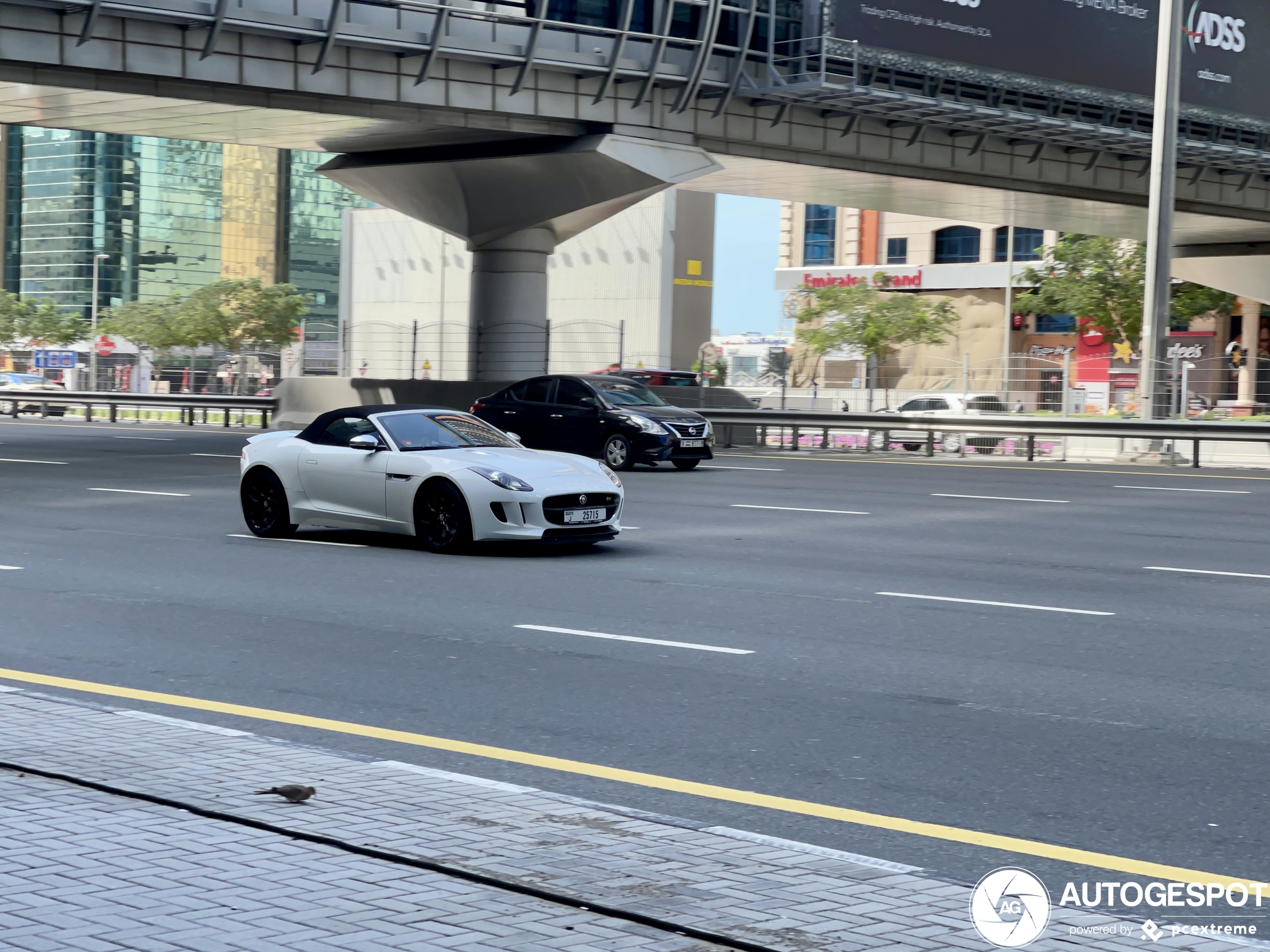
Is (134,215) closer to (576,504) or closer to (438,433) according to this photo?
(438,433)

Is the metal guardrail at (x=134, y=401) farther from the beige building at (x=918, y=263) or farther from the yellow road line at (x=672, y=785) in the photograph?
the yellow road line at (x=672, y=785)

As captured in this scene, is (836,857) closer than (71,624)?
Yes

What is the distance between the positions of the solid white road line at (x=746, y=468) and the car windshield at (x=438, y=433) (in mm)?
11259

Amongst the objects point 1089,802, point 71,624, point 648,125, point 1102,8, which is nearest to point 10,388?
point 648,125

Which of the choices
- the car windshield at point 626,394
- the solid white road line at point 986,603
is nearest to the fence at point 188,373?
the car windshield at point 626,394

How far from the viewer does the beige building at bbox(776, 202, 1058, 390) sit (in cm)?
6988

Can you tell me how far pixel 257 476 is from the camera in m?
15.2

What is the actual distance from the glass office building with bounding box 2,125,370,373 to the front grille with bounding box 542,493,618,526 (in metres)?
115

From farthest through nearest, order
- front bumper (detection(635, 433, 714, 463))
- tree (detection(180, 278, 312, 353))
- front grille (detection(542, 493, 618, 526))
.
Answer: tree (detection(180, 278, 312, 353)), front bumper (detection(635, 433, 714, 463)), front grille (detection(542, 493, 618, 526))

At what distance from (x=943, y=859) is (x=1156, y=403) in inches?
1043

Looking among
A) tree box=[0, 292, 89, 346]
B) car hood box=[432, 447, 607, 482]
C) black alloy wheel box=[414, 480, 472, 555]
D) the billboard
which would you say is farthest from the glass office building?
black alloy wheel box=[414, 480, 472, 555]

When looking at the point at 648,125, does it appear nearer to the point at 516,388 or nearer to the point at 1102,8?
the point at 516,388

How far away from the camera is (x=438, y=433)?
14.5 m

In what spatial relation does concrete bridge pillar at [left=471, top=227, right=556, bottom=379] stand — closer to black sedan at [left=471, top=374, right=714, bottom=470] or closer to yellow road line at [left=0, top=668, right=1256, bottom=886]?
black sedan at [left=471, top=374, right=714, bottom=470]
